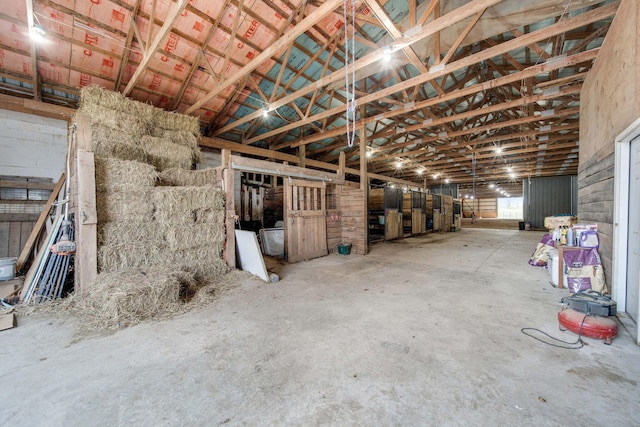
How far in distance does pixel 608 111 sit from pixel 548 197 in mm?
16385

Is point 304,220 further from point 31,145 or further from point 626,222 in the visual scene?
point 31,145

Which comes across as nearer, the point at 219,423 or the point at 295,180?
the point at 219,423

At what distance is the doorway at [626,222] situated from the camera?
105 inches

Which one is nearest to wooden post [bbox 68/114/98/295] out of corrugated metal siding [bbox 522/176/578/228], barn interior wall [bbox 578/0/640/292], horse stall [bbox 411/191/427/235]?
barn interior wall [bbox 578/0/640/292]

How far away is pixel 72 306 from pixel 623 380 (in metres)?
5.60

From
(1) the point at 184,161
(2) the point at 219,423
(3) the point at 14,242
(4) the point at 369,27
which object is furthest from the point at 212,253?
(4) the point at 369,27

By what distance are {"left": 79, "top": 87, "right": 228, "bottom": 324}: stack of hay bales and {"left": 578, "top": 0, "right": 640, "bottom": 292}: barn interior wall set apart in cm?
571

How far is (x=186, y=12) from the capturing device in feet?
14.3

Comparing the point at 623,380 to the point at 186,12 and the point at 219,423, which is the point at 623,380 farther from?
the point at 186,12

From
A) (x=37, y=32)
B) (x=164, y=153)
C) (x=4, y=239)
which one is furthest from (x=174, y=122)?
(x=4, y=239)

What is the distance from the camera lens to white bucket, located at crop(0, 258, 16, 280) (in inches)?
Result: 130

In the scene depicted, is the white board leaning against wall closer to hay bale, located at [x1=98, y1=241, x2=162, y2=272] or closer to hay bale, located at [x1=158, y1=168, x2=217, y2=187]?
hay bale, located at [x1=158, y1=168, x2=217, y2=187]

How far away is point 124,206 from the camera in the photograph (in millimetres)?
3648

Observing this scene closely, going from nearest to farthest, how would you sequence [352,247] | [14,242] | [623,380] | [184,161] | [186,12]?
1. [623,380]
2. [186,12]
3. [14,242]
4. [184,161]
5. [352,247]
